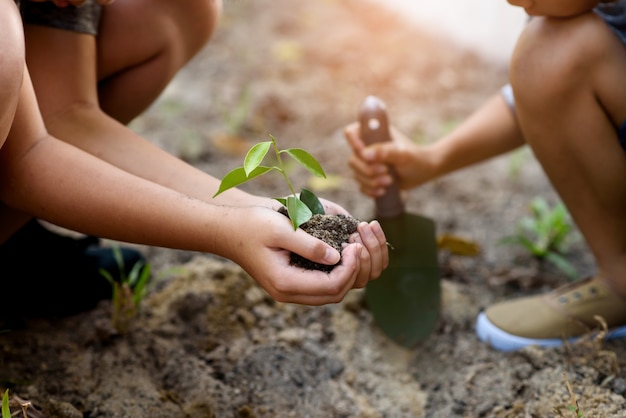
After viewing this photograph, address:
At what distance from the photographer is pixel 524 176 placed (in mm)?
2113

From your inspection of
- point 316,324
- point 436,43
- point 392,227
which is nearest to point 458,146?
point 392,227

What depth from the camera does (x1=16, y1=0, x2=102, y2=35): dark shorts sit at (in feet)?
4.29

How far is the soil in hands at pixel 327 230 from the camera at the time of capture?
1.03 m

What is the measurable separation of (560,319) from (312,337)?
0.53 m

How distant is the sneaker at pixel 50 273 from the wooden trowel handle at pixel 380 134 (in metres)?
0.60

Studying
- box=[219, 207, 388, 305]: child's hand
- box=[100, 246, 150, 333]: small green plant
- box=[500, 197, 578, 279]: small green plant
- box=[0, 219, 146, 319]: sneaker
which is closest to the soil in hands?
box=[219, 207, 388, 305]: child's hand

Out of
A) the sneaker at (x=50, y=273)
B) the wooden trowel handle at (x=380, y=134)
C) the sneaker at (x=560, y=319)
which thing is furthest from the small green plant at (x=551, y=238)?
the sneaker at (x=50, y=273)

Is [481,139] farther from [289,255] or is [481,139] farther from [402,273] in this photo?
[289,255]

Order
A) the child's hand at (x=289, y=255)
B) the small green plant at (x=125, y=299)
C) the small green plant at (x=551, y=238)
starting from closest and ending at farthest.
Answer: the child's hand at (x=289, y=255)
the small green plant at (x=125, y=299)
the small green plant at (x=551, y=238)

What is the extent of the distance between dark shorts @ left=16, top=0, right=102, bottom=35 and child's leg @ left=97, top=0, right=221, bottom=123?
113mm

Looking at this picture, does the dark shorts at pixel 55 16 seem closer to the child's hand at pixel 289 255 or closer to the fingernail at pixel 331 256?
the child's hand at pixel 289 255

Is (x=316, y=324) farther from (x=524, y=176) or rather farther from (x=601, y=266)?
(x=524, y=176)

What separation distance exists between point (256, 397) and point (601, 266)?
78cm

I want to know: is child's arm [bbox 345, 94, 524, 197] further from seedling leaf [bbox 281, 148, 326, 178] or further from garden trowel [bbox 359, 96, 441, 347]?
seedling leaf [bbox 281, 148, 326, 178]
